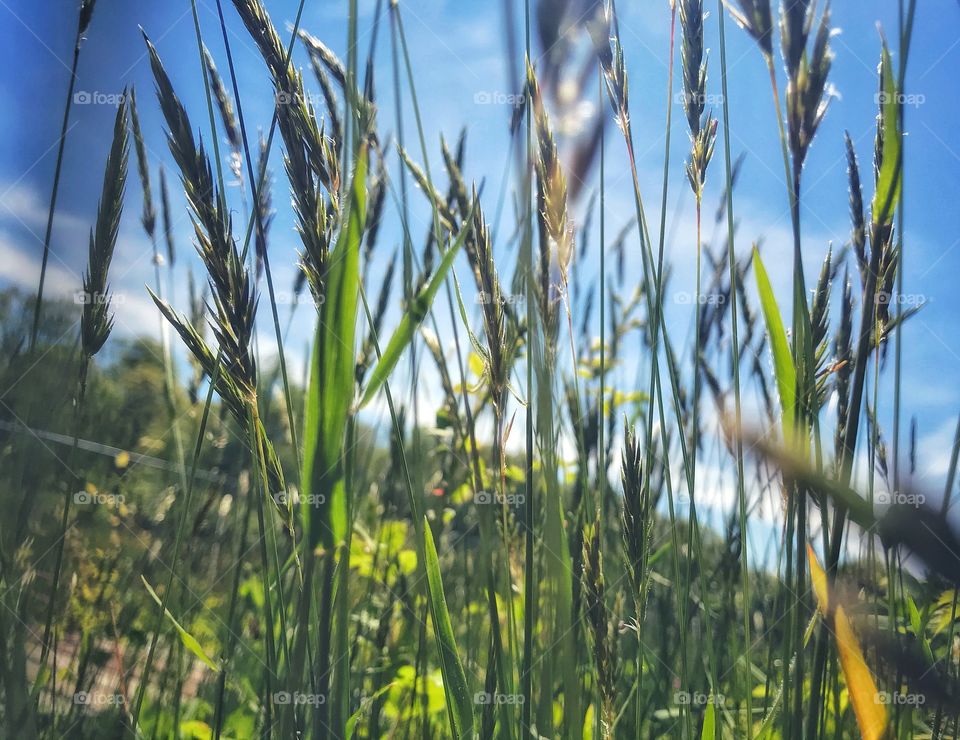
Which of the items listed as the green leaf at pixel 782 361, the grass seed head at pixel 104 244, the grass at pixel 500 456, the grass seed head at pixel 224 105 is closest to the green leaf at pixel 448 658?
the grass at pixel 500 456

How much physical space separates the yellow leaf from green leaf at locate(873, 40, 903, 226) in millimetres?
318

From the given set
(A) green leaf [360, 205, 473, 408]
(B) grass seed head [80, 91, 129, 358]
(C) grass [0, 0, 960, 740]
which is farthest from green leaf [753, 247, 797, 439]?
(B) grass seed head [80, 91, 129, 358]

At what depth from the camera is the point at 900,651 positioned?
24 centimetres

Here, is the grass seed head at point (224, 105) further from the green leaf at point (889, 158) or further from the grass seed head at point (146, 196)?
the green leaf at point (889, 158)

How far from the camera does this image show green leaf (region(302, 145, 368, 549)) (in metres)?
0.41

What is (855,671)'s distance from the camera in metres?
0.61

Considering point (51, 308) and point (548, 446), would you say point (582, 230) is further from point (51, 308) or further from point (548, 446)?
point (51, 308)

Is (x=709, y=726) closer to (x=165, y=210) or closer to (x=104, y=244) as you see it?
(x=104, y=244)

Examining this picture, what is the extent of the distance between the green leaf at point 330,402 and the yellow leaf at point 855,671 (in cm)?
45

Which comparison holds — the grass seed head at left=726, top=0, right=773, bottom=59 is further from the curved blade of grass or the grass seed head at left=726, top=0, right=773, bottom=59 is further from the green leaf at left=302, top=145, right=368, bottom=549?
the curved blade of grass

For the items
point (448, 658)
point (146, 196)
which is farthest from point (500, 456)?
point (146, 196)

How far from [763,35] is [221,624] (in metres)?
1.23

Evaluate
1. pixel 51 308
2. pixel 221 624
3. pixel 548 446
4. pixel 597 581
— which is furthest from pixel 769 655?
pixel 51 308

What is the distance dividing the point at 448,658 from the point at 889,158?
574 millimetres
